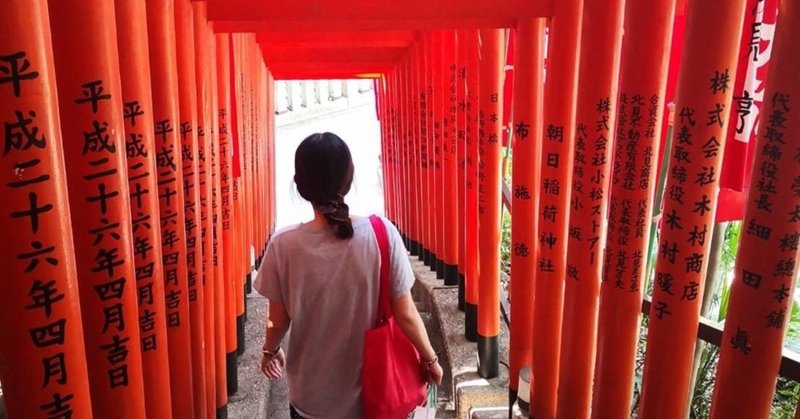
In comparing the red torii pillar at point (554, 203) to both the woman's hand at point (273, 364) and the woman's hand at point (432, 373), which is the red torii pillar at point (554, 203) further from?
the woman's hand at point (273, 364)

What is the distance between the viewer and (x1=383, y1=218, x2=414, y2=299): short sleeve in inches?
86.7

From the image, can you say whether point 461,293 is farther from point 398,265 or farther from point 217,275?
point 398,265

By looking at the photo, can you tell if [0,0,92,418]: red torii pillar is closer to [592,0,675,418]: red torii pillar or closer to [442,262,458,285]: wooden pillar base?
[592,0,675,418]: red torii pillar

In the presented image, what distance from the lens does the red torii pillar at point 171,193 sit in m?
2.42

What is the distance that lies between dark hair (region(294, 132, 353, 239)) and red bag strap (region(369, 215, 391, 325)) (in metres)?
0.11

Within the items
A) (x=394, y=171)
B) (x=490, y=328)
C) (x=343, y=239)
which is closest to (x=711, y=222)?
(x=343, y=239)

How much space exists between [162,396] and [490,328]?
2.83m

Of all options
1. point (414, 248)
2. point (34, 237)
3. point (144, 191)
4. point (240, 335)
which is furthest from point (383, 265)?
point (414, 248)

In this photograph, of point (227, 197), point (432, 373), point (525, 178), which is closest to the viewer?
Result: point (432, 373)

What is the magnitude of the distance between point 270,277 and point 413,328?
2.01ft

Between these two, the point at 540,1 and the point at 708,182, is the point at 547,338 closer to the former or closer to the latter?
the point at 708,182

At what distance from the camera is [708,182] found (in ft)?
6.93

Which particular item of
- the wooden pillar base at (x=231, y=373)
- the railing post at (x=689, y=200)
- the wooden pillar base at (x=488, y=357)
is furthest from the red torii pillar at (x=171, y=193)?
the wooden pillar base at (x=488, y=357)

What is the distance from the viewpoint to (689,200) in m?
2.13
